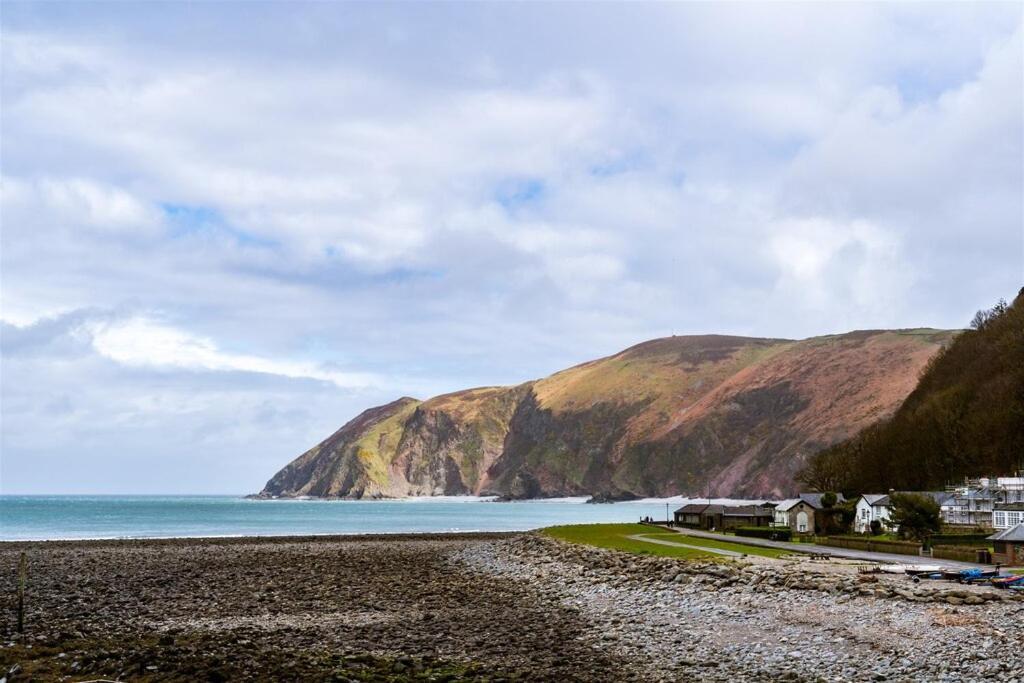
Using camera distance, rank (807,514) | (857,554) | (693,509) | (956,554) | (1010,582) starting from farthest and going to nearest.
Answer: (693,509) → (807,514) → (857,554) → (956,554) → (1010,582)

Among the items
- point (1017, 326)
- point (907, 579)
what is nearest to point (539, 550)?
point (907, 579)

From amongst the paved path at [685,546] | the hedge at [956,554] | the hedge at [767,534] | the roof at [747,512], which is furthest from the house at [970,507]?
the hedge at [956,554]

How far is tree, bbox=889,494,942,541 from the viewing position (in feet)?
216

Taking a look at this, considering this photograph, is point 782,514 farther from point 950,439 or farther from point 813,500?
point 950,439

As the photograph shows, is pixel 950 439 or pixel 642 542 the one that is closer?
pixel 642 542

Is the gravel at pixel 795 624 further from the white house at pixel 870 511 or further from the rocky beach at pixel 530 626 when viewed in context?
the white house at pixel 870 511

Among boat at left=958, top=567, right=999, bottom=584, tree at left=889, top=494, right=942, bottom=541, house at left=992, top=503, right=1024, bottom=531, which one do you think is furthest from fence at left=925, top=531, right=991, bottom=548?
boat at left=958, top=567, right=999, bottom=584

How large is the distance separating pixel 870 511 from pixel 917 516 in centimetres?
2037

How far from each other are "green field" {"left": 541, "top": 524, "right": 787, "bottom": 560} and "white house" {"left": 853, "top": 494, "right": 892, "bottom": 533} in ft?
56.8

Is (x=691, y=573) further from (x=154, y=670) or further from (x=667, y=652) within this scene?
(x=154, y=670)

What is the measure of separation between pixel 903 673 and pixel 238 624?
914 inches

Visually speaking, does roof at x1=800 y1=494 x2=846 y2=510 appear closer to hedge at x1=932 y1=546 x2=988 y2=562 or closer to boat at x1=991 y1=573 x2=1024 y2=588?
hedge at x1=932 y1=546 x2=988 y2=562

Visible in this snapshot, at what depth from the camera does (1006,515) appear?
73500 mm

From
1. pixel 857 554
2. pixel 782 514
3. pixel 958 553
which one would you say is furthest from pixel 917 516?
pixel 782 514
